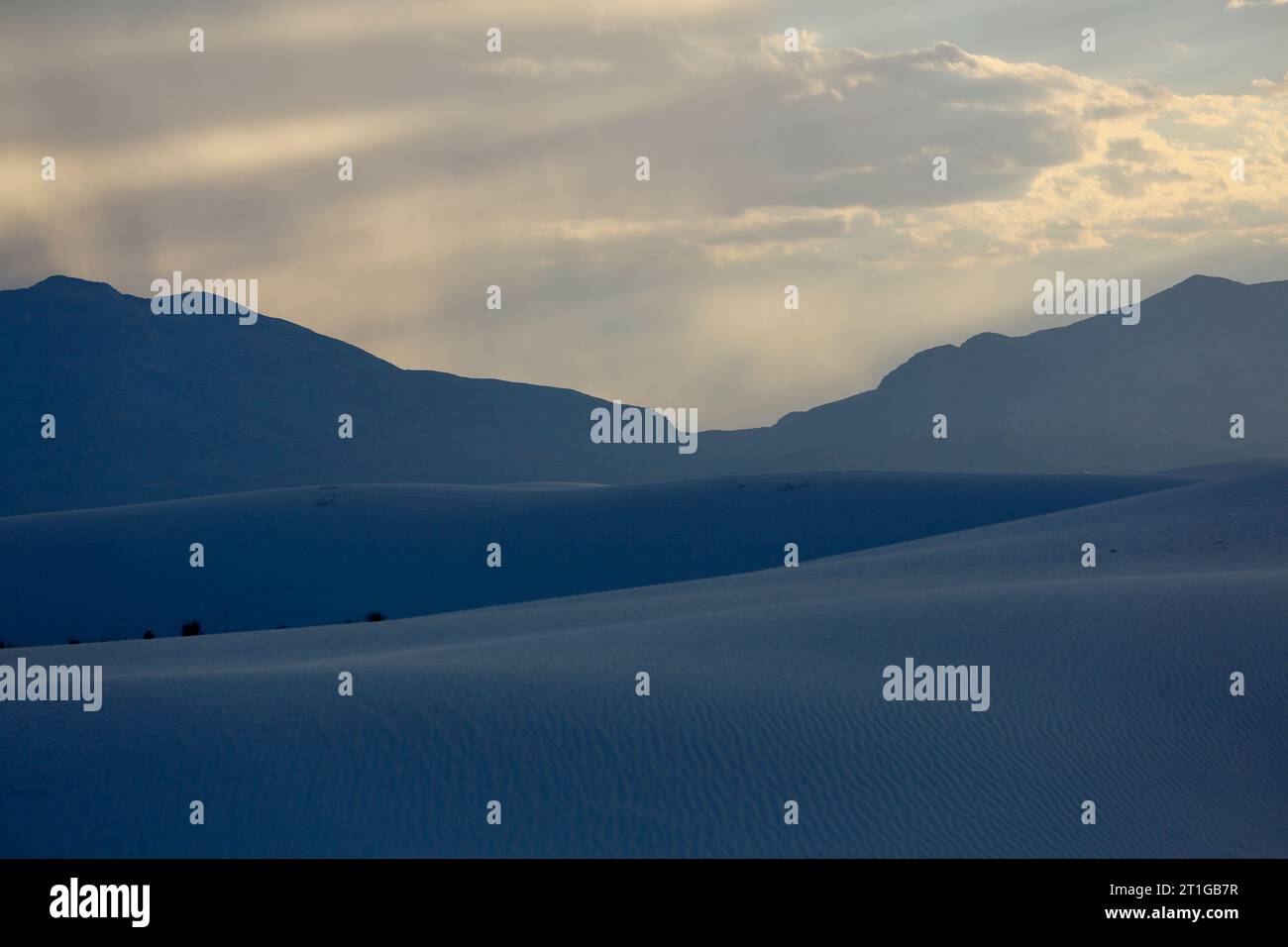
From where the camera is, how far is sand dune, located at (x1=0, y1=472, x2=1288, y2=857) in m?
9.34

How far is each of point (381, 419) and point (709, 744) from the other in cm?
14838

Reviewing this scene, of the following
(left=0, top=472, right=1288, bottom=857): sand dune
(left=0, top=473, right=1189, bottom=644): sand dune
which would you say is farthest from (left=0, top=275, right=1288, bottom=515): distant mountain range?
(left=0, top=472, right=1288, bottom=857): sand dune

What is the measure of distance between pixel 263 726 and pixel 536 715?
7.81 feet

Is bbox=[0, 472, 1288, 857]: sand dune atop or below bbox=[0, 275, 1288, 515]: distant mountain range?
below

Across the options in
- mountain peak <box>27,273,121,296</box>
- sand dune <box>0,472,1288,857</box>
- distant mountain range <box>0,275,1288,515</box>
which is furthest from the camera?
mountain peak <box>27,273,121,296</box>

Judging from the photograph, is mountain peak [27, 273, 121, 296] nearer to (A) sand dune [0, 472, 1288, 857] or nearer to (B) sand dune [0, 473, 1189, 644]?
(B) sand dune [0, 473, 1189, 644]

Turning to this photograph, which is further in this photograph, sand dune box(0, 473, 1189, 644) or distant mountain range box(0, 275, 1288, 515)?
distant mountain range box(0, 275, 1288, 515)

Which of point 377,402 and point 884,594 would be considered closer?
point 884,594

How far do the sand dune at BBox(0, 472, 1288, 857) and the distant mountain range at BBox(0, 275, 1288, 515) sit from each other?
114302mm

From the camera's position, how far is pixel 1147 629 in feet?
45.2

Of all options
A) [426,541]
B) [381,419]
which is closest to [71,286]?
[381,419]

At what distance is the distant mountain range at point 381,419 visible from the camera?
131 meters
